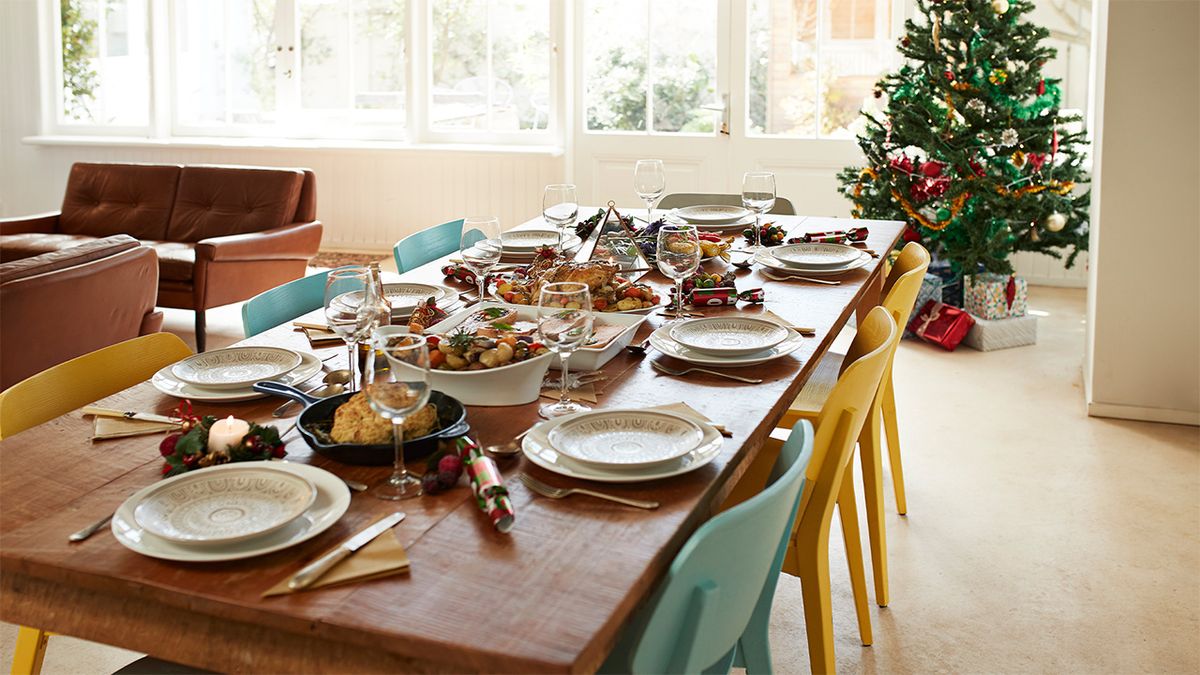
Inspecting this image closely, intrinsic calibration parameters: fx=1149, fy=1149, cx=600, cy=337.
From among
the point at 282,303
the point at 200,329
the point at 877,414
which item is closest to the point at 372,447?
the point at 282,303

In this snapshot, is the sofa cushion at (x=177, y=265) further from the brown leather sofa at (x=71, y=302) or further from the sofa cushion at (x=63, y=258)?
the sofa cushion at (x=63, y=258)

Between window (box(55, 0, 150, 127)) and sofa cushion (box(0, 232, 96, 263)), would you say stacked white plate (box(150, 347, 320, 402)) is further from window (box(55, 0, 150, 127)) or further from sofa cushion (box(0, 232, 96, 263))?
window (box(55, 0, 150, 127))

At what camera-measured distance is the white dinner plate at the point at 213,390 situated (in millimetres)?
1770

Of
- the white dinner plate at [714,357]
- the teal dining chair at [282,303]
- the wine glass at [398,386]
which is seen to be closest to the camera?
the wine glass at [398,386]

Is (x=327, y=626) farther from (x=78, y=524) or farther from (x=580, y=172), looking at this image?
(x=580, y=172)

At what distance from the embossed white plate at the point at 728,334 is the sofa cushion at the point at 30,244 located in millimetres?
3826

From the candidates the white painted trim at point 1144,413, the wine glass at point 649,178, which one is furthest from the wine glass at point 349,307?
the white painted trim at point 1144,413

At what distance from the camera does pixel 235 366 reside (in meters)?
1.93

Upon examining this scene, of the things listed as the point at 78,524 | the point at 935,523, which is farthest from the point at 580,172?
the point at 78,524

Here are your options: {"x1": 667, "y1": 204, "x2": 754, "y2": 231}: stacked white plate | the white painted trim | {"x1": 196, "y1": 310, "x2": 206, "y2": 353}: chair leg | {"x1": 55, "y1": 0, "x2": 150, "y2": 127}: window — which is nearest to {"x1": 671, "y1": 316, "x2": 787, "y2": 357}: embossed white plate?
{"x1": 667, "y1": 204, "x2": 754, "y2": 231}: stacked white plate

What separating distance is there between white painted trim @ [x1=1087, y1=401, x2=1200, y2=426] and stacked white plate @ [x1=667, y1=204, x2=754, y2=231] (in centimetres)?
153

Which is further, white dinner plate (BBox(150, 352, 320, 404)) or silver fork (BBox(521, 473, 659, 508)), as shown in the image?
white dinner plate (BBox(150, 352, 320, 404))

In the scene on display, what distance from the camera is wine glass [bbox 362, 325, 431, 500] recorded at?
1366 millimetres

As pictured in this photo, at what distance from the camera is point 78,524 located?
52.4 inches
